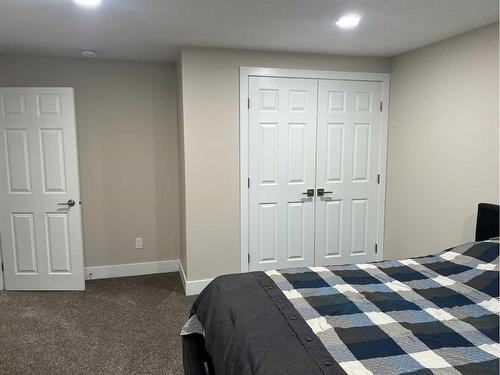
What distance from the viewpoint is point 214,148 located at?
354 centimetres

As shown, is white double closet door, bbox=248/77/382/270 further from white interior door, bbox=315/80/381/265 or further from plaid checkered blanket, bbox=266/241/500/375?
plaid checkered blanket, bbox=266/241/500/375

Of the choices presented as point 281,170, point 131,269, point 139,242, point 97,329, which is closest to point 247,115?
point 281,170

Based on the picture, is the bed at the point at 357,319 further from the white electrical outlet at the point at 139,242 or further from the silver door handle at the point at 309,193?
the white electrical outlet at the point at 139,242

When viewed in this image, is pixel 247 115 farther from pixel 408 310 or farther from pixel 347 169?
pixel 408 310

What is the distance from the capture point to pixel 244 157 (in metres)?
3.63

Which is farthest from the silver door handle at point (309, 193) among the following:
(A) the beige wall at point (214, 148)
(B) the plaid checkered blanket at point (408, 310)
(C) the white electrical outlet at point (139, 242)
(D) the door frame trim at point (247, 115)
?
(C) the white electrical outlet at point (139, 242)

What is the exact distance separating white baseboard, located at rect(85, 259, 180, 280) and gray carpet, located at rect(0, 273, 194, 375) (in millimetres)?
127

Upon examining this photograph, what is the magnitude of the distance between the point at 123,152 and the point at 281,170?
171 cm

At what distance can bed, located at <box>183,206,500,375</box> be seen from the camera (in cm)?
137

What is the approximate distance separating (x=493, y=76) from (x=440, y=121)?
0.59m

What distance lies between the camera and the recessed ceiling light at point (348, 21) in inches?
101

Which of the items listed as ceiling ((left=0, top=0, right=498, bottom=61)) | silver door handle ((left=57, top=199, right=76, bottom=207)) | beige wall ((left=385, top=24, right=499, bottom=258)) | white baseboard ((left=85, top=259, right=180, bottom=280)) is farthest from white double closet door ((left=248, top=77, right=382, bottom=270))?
silver door handle ((left=57, top=199, right=76, bottom=207))

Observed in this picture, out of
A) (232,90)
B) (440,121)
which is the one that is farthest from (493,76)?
(232,90)

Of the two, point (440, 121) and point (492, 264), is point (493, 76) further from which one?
point (492, 264)
